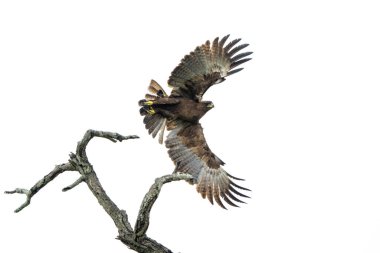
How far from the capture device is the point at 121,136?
9.75 metres

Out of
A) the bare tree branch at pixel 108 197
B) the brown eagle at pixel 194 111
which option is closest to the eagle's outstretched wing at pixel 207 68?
the brown eagle at pixel 194 111

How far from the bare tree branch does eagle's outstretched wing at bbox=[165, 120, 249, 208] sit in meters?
1.46

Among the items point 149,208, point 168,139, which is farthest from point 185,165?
point 149,208

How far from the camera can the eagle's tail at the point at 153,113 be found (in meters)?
11.1

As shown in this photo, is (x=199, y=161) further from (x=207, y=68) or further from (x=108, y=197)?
(x=108, y=197)

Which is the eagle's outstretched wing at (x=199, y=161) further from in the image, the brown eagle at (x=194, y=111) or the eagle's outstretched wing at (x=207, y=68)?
the eagle's outstretched wing at (x=207, y=68)

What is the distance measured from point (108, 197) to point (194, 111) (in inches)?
87.4

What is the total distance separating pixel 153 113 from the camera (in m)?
11.2

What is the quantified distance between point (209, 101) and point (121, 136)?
191 centimetres

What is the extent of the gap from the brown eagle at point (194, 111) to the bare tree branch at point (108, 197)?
1409mm

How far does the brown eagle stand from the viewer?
36.2 ft

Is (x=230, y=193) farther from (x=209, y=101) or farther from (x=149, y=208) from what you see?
(x=149, y=208)

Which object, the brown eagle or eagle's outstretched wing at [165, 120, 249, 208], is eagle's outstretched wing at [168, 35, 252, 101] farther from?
eagle's outstretched wing at [165, 120, 249, 208]

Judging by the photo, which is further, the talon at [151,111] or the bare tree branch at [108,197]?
the talon at [151,111]
